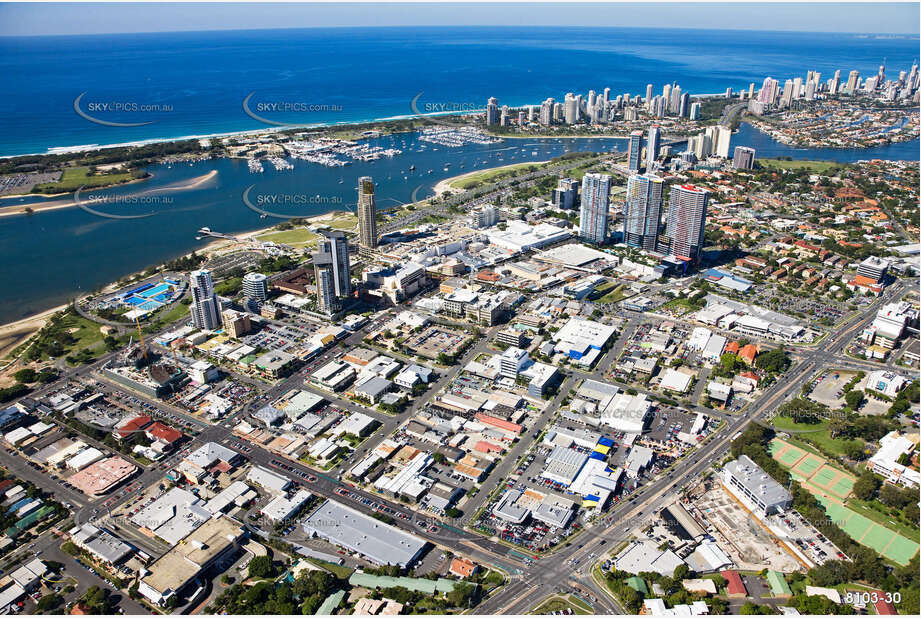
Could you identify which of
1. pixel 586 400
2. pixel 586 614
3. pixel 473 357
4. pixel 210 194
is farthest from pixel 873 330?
pixel 210 194

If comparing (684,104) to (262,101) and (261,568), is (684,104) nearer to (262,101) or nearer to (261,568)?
(262,101)

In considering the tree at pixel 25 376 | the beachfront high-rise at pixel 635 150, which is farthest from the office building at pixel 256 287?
the beachfront high-rise at pixel 635 150

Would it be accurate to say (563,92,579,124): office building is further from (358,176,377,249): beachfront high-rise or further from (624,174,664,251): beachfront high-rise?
(358,176,377,249): beachfront high-rise

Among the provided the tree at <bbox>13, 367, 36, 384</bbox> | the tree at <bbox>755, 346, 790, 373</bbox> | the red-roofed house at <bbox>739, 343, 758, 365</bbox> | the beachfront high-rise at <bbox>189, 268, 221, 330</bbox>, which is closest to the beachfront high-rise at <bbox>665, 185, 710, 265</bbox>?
the red-roofed house at <bbox>739, 343, 758, 365</bbox>

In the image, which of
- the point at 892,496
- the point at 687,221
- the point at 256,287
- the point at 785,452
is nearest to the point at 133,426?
the point at 256,287

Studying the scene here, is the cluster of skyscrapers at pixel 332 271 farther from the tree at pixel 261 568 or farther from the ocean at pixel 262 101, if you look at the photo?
the tree at pixel 261 568

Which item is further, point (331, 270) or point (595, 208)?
point (595, 208)

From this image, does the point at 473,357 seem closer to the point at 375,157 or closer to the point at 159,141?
the point at 375,157
